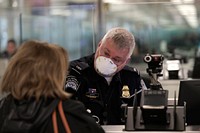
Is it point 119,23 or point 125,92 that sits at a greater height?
point 119,23

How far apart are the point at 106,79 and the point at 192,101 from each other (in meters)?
0.52

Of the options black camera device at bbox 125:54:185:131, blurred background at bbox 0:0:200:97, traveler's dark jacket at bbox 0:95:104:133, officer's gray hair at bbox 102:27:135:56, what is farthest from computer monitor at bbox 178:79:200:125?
blurred background at bbox 0:0:200:97

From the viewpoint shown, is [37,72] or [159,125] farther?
[159,125]

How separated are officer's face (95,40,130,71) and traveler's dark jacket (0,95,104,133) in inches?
30.6

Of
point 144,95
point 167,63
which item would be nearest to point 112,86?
point 144,95

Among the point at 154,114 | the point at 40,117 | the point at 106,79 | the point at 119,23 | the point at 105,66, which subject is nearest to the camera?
the point at 40,117

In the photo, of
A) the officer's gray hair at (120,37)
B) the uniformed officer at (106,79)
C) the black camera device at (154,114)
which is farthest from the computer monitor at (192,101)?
the officer's gray hair at (120,37)

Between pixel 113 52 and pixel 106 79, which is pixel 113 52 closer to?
pixel 113 52

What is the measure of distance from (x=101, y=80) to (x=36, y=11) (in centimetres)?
346

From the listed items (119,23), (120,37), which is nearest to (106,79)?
(120,37)

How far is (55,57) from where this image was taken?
55.4 inches

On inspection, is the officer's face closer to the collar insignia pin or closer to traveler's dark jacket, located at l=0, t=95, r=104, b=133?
the collar insignia pin

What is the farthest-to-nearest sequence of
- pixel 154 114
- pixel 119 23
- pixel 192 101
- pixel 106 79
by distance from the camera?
1. pixel 119 23
2. pixel 106 79
3. pixel 192 101
4. pixel 154 114

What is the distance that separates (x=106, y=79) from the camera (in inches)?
86.7
